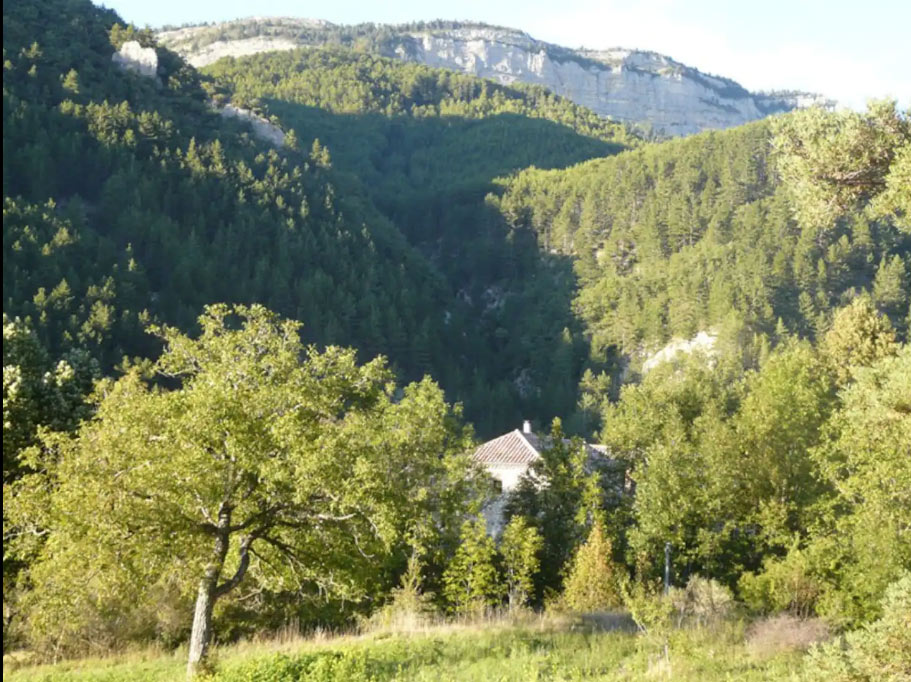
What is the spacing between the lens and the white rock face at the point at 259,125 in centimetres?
12506

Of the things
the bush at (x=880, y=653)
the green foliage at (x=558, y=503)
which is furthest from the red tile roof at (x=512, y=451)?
the bush at (x=880, y=653)

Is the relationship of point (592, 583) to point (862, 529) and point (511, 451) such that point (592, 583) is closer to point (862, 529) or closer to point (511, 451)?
point (862, 529)

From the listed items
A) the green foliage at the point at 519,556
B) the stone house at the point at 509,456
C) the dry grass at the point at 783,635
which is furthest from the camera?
the stone house at the point at 509,456

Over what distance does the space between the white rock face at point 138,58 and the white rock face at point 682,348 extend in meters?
88.2

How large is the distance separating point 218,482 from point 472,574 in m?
14.8

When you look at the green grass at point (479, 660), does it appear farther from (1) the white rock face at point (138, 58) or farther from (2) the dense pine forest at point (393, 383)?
(1) the white rock face at point (138, 58)

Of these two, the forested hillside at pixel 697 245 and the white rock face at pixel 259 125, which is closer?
the forested hillside at pixel 697 245

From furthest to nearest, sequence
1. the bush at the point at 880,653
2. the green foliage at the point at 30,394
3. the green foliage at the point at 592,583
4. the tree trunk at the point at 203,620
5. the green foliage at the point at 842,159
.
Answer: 1. the green foliage at the point at 592,583
2. the green foliage at the point at 30,394
3. the tree trunk at the point at 203,620
4. the green foliage at the point at 842,159
5. the bush at the point at 880,653

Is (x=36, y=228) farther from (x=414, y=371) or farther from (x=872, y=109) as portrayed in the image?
(x=872, y=109)

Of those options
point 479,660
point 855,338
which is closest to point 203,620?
point 479,660

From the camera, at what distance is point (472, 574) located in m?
26.2

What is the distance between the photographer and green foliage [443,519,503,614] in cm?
2512

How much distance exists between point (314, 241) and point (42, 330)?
167 ft

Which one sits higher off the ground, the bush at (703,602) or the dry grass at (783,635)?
the dry grass at (783,635)
